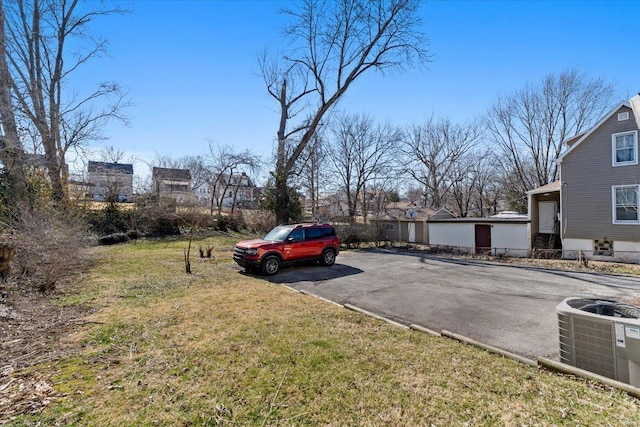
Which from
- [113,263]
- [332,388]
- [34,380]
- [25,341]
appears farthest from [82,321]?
[113,263]

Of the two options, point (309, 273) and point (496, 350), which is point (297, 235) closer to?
point (309, 273)

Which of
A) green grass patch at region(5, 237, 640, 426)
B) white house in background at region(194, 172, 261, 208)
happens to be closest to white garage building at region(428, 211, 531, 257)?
green grass patch at region(5, 237, 640, 426)

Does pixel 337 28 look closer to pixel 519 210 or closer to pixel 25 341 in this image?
pixel 25 341

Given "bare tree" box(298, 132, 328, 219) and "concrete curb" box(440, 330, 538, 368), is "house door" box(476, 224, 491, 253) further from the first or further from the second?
"concrete curb" box(440, 330, 538, 368)

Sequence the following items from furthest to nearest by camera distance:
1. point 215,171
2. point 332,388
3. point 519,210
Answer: point 519,210 → point 215,171 → point 332,388

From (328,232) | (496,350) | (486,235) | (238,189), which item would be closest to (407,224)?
(486,235)

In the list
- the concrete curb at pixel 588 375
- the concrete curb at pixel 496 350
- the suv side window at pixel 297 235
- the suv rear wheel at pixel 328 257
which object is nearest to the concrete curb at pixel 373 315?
the concrete curb at pixel 496 350

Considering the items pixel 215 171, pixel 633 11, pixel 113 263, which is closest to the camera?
pixel 633 11

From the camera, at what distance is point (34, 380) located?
3.13 meters

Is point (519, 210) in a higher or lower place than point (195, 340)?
higher

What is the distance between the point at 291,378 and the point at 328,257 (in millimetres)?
8304

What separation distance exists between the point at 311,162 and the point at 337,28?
32.9 feet

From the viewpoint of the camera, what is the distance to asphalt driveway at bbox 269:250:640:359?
500cm

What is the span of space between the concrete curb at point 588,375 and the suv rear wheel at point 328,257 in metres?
8.22
